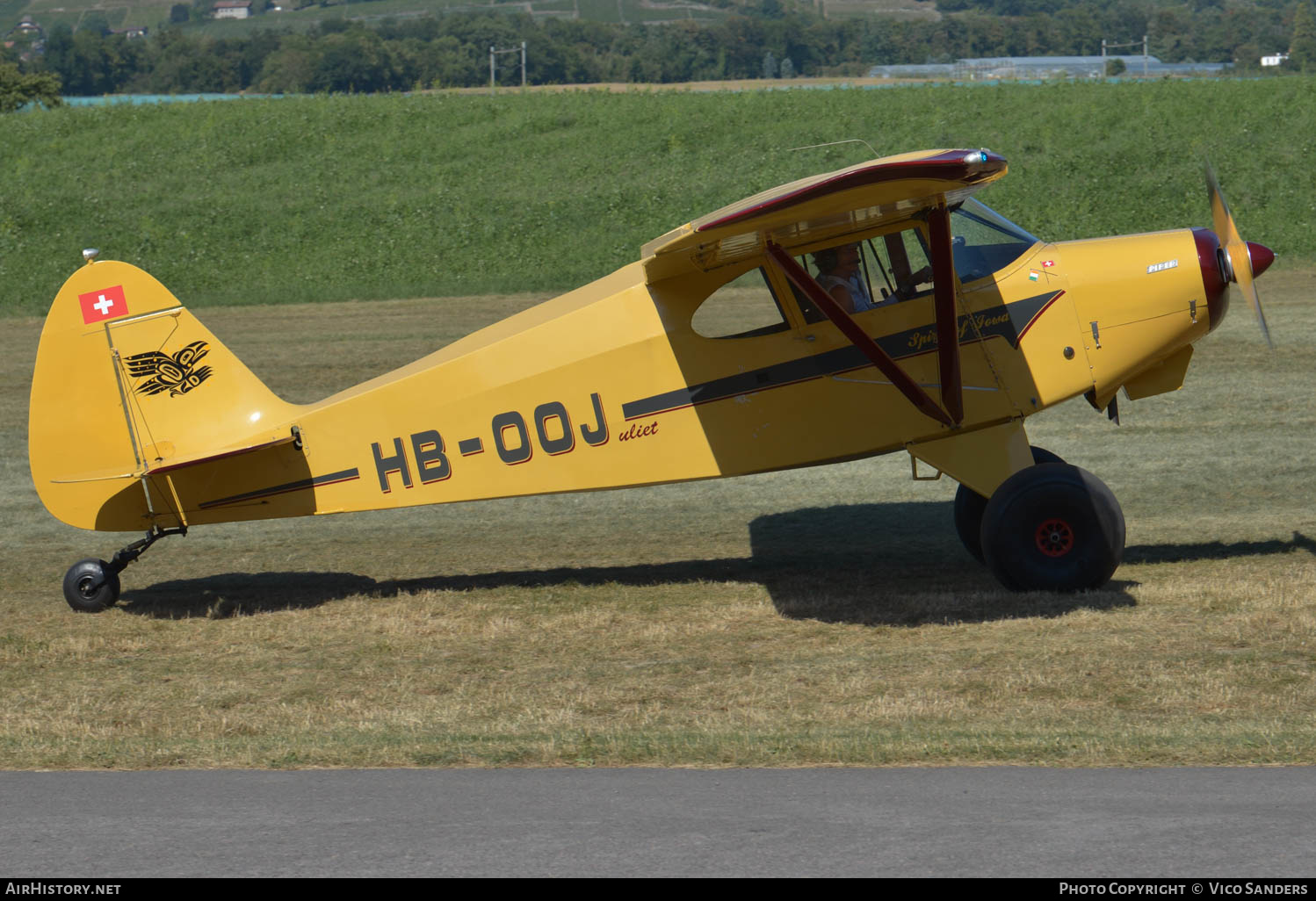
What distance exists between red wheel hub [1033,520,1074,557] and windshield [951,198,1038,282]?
179 centimetres

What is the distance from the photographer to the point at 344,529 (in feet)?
43.6

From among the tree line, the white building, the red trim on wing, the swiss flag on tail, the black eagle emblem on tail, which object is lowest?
the tree line

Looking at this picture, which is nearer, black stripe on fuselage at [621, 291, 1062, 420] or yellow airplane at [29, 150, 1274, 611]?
yellow airplane at [29, 150, 1274, 611]

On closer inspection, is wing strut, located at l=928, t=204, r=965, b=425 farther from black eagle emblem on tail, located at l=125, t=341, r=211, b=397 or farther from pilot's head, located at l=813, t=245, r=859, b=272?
black eagle emblem on tail, located at l=125, t=341, r=211, b=397

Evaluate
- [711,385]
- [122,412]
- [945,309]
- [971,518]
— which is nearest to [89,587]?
[122,412]

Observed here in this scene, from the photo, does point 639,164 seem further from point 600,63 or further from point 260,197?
point 600,63

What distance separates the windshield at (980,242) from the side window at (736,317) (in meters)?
1.31

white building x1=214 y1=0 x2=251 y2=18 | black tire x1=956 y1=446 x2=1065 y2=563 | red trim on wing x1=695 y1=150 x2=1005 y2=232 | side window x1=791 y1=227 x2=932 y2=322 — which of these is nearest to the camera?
red trim on wing x1=695 y1=150 x2=1005 y2=232

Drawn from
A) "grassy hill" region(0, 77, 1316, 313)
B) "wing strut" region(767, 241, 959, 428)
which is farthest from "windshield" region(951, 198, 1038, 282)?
"grassy hill" region(0, 77, 1316, 313)

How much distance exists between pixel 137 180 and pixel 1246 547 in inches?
1368

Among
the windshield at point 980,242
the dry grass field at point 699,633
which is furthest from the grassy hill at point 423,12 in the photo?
the windshield at point 980,242

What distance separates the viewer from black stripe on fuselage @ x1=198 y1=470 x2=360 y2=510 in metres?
9.87

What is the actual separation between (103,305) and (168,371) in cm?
64

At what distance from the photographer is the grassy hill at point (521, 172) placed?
3234 cm
